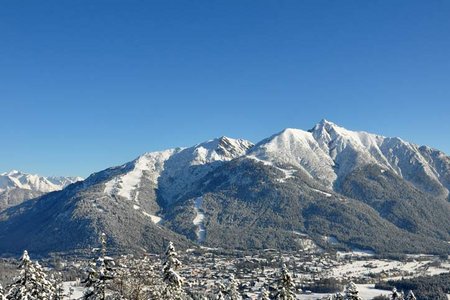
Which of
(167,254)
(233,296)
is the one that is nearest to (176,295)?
(167,254)

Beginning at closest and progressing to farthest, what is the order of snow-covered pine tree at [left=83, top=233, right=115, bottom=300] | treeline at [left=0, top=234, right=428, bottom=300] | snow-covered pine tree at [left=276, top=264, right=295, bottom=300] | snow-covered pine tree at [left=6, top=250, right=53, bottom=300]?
1. treeline at [left=0, top=234, right=428, bottom=300]
2. snow-covered pine tree at [left=83, top=233, right=115, bottom=300]
3. snow-covered pine tree at [left=6, top=250, right=53, bottom=300]
4. snow-covered pine tree at [left=276, top=264, right=295, bottom=300]

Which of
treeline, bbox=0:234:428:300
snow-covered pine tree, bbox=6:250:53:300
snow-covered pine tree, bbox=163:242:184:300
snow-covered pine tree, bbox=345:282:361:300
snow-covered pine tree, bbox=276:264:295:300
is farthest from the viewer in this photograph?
snow-covered pine tree, bbox=276:264:295:300

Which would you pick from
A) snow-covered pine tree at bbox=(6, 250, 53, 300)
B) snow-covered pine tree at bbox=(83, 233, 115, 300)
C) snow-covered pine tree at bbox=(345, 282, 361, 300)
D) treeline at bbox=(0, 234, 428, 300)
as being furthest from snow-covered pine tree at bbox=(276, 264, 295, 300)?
snow-covered pine tree at bbox=(6, 250, 53, 300)

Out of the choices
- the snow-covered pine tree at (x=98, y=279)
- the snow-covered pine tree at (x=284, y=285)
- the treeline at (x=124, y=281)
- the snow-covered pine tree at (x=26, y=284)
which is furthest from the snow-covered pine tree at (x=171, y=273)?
the snow-covered pine tree at (x=26, y=284)

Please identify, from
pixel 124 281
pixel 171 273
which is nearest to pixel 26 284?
pixel 124 281

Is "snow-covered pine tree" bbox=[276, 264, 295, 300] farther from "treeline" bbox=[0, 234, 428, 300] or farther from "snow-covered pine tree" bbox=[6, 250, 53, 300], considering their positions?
"snow-covered pine tree" bbox=[6, 250, 53, 300]

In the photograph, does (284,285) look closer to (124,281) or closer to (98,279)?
(124,281)
